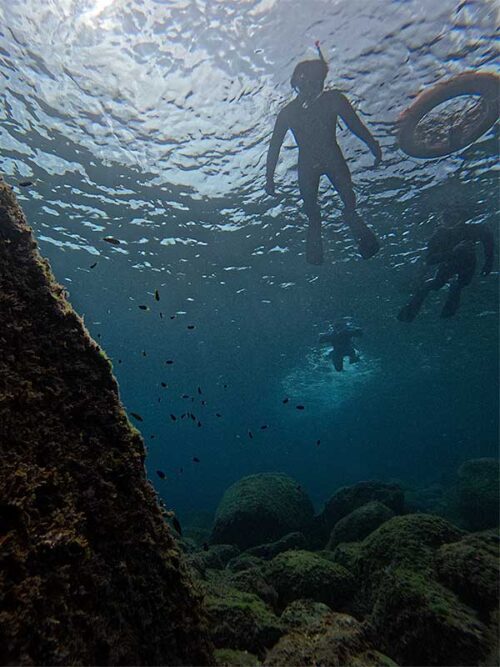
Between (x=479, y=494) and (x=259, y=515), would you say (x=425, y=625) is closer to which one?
(x=259, y=515)

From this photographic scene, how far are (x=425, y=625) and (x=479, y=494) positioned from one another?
11.1 metres

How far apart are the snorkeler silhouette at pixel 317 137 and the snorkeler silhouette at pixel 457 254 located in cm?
420

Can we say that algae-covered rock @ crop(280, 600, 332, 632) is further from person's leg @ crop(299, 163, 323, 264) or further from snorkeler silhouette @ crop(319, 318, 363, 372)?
snorkeler silhouette @ crop(319, 318, 363, 372)

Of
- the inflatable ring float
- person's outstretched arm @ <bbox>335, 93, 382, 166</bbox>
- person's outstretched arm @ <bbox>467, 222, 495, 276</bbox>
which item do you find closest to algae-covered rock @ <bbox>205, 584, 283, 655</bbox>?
person's outstretched arm @ <bbox>335, 93, 382, 166</bbox>

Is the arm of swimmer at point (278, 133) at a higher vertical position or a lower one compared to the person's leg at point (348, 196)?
higher

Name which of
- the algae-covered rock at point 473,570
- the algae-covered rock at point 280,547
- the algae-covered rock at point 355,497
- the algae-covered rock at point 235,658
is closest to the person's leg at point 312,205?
the algae-covered rock at point 355,497

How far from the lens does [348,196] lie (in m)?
10.7

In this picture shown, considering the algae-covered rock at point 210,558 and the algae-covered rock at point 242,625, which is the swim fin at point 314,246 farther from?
the algae-covered rock at point 242,625

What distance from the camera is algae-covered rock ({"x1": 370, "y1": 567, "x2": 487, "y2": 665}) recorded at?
3375 mm

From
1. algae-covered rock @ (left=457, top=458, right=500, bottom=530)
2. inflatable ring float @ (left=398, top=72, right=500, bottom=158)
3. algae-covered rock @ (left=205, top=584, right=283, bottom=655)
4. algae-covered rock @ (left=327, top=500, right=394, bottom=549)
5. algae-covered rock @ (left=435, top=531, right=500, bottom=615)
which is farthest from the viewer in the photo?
algae-covered rock @ (left=457, top=458, right=500, bottom=530)

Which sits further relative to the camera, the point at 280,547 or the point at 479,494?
the point at 479,494

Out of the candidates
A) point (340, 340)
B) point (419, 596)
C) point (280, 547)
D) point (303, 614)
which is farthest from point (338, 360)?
point (303, 614)

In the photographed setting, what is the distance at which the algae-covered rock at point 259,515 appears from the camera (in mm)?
10648

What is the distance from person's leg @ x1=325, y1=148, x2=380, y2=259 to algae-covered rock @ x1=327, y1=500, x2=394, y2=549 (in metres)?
7.12
